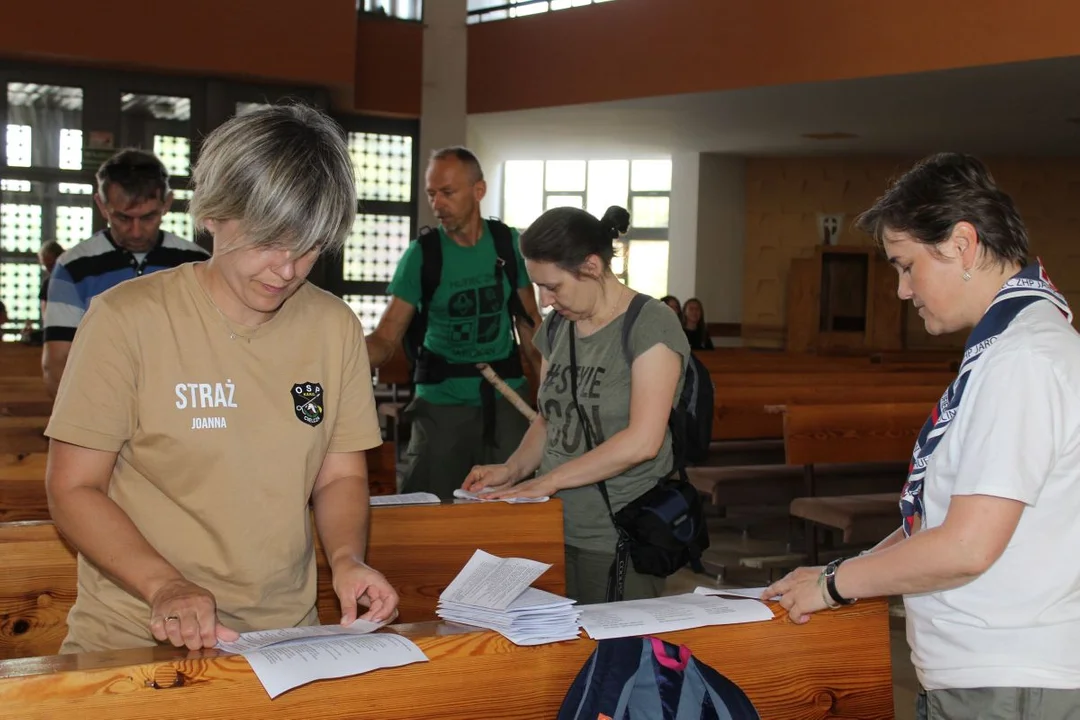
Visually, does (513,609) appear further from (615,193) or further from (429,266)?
(615,193)

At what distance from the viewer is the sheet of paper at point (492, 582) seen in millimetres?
1907

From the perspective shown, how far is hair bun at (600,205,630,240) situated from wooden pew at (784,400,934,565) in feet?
7.05

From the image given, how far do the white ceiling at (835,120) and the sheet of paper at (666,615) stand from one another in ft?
23.3

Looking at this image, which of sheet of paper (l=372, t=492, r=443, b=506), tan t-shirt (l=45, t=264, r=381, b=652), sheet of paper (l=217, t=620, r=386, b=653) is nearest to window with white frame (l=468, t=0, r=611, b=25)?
sheet of paper (l=372, t=492, r=443, b=506)

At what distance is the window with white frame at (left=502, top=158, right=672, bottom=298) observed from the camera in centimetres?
1490

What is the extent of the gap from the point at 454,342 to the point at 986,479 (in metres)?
2.58

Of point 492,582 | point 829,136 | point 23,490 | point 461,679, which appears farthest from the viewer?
point 829,136

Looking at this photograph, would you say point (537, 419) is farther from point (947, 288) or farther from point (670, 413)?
point (947, 288)

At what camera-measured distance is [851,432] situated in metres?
5.41

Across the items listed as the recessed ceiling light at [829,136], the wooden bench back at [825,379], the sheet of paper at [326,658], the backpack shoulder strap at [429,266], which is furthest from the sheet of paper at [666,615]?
the recessed ceiling light at [829,136]

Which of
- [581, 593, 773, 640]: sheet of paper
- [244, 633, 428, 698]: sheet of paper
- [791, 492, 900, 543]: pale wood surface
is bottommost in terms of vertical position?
[791, 492, 900, 543]: pale wood surface

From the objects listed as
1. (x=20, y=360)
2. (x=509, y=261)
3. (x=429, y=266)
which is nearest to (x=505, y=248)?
(x=509, y=261)

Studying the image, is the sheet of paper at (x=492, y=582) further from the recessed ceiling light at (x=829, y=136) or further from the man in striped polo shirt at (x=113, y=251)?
the recessed ceiling light at (x=829, y=136)

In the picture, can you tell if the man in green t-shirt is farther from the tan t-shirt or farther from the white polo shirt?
the white polo shirt
